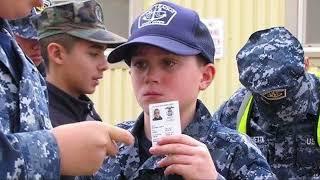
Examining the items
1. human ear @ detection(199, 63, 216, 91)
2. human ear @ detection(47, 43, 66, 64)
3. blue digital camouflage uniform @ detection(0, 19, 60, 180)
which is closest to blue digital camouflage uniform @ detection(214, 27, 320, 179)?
human ear @ detection(47, 43, 66, 64)

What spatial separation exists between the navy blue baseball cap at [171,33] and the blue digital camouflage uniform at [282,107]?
940 millimetres

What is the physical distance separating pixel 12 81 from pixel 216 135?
572mm

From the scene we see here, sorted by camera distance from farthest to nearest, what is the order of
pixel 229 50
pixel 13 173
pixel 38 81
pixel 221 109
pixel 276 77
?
pixel 229 50, pixel 221 109, pixel 276 77, pixel 38 81, pixel 13 173

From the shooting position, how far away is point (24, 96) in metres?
1.12

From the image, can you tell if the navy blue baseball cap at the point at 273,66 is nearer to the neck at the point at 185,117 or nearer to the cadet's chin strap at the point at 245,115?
the cadet's chin strap at the point at 245,115

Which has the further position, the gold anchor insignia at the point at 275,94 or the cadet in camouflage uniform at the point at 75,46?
the gold anchor insignia at the point at 275,94

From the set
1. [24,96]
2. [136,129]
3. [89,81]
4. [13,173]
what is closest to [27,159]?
[13,173]

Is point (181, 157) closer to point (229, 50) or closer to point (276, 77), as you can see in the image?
point (276, 77)

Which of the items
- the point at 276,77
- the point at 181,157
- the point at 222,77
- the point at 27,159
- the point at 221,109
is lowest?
the point at 222,77

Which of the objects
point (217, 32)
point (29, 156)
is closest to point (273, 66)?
point (29, 156)

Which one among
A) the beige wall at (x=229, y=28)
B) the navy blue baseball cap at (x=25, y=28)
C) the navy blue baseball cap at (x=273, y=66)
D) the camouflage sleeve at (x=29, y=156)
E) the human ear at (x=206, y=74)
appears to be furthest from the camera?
the beige wall at (x=229, y=28)

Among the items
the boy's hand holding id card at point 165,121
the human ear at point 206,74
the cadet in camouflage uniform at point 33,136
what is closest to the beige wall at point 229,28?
the human ear at point 206,74

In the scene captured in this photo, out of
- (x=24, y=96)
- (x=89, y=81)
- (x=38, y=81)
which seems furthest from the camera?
(x=89, y=81)

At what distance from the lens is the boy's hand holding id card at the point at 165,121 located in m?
1.21
